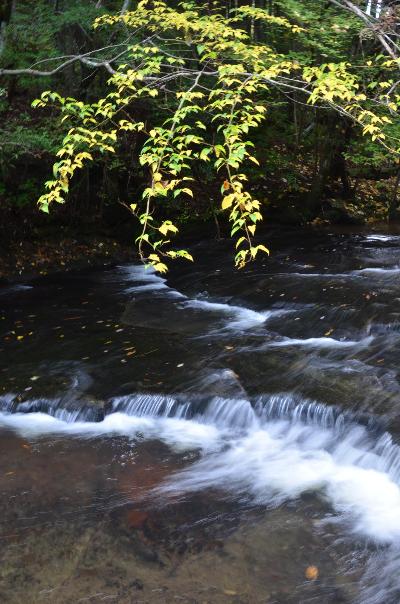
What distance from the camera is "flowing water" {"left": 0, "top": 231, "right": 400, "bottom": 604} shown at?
4043 mm

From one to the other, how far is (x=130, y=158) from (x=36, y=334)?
5831 mm

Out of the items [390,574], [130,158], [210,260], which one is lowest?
[390,574]

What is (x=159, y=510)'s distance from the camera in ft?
15.7

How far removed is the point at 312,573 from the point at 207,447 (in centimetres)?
211

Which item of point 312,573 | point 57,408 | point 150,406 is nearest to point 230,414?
point 150,406

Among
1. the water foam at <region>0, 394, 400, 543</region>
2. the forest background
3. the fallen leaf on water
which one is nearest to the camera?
the fallen leaf on water

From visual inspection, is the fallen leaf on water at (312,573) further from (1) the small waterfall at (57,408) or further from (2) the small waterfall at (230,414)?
(1) the small waterfall at (57,408)

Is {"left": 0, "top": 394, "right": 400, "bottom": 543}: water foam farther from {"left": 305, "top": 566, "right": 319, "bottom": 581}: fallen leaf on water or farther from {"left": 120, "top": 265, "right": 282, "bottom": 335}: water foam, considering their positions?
{"left": 120, "top": 265, "right": 282, "bottom": 335}: water foam

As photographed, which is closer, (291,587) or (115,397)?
(291,587)

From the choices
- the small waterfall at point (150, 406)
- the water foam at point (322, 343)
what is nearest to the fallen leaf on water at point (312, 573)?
the small waterfall at point (150, 406)

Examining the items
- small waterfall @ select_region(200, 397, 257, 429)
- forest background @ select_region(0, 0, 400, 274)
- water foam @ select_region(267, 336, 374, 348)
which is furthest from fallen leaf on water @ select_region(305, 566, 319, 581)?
water foam @ select_region(267, 336, 374, 348)

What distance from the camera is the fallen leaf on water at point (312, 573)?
13.0 feet

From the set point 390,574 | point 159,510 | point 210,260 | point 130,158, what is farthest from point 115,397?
point 130,158

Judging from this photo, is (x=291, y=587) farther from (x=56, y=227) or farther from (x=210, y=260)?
(x=56, y=227)
